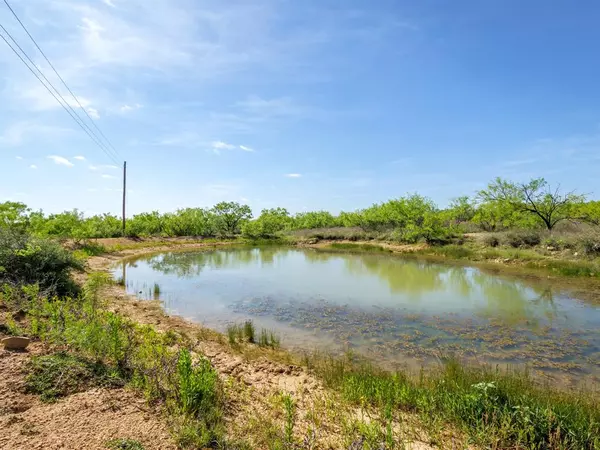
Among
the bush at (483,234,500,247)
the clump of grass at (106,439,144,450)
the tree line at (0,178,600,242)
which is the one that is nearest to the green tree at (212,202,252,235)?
the tree line at (0,178,600,242)

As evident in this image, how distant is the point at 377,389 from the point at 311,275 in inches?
527

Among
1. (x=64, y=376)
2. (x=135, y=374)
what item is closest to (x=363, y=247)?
(x=135, y=374)

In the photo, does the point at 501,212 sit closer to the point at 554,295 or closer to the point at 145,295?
the point at 554,295

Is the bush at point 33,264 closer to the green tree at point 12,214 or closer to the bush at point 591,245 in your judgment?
the green tree at point 12,214

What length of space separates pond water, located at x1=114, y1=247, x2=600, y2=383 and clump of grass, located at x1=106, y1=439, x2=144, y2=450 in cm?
501

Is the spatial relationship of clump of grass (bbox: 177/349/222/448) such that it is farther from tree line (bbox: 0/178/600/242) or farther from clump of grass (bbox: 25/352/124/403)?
tree line (bbox: 0/178/600/242)

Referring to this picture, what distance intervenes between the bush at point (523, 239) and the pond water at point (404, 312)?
9.72 metres

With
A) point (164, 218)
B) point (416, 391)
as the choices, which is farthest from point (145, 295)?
point (164, 218)

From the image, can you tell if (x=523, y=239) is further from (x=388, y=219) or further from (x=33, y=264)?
(x=33, y=264)

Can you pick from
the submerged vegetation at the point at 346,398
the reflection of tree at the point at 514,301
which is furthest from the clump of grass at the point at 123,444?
the reflection of tree at the point at 514,301

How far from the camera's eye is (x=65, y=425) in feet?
10.4

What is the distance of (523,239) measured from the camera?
25.8 m

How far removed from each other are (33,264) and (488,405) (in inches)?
438

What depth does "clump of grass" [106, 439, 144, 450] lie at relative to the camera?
293 centimetres
